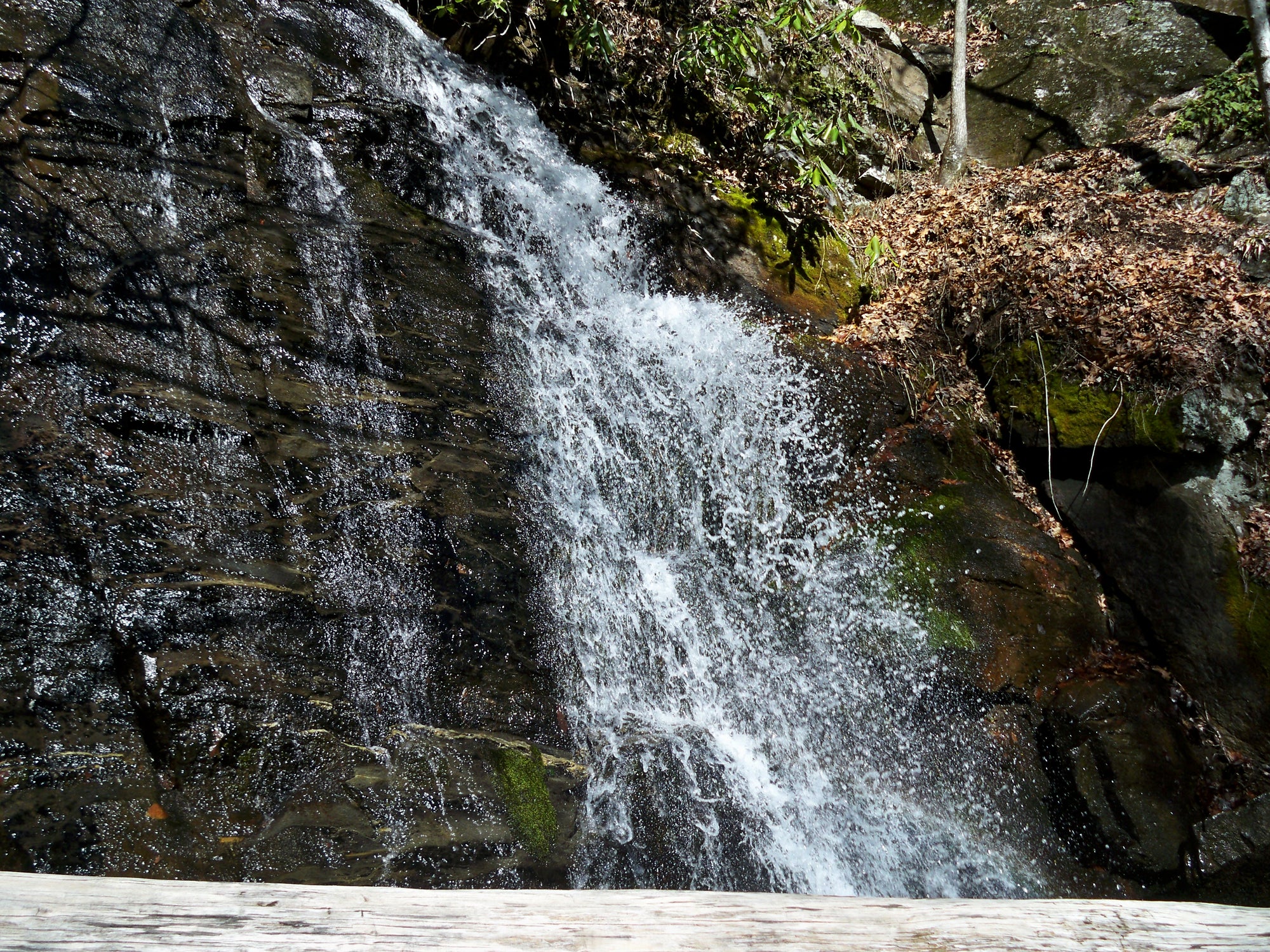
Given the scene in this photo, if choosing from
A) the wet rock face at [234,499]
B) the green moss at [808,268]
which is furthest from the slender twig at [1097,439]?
the wet rock face at [234,499]

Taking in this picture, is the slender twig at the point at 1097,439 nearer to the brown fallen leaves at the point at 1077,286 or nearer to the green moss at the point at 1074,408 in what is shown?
the green moss at the point at 1074,408

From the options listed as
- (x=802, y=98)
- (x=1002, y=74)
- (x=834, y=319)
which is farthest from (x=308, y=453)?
(x=1002, y=74)

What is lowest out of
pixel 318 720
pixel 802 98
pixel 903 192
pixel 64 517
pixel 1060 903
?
pixel 1060 903

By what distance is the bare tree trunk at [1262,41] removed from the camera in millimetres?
6184

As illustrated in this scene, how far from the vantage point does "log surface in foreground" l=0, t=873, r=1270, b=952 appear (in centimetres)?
160

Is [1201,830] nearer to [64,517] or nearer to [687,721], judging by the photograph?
[687,721]

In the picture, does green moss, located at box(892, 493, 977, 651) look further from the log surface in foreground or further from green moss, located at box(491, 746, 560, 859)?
the log surface in foreground

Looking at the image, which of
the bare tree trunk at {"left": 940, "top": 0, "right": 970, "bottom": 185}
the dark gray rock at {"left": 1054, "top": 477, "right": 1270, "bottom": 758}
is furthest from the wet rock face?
the bare tree trunk at {"left": 940, "top": 0, "right": 970, "bottom": 185}

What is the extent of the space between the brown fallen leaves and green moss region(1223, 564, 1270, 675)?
1606 mm

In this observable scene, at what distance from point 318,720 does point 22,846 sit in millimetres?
1097

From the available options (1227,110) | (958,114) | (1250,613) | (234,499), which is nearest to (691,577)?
(234,499)

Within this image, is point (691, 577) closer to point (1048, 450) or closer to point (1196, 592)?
point (1048, 450)

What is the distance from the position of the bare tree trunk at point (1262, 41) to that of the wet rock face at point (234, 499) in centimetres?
709

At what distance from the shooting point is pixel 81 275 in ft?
12.6
